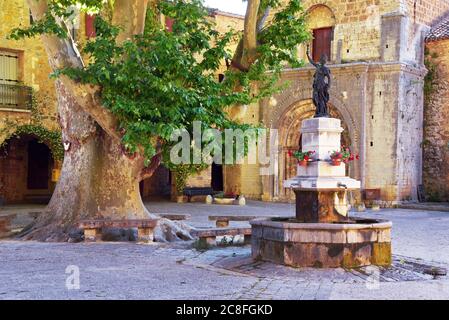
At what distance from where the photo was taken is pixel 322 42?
24656 millimetres

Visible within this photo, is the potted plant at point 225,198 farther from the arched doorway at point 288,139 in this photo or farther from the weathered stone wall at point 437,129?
the weathered stone wall at point 437,129

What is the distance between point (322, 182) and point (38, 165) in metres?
19.0

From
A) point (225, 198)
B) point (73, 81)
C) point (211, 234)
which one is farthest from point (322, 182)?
point (225, 198)

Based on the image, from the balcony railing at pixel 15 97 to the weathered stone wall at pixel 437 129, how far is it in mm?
14448

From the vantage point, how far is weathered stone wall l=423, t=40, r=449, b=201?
23453 mm

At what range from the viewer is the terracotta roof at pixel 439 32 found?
23.2m

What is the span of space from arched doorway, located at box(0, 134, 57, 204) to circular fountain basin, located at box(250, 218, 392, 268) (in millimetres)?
17242

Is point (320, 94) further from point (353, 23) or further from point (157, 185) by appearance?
point (157, 185)

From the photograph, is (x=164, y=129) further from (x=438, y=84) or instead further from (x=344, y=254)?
(x=438, y=84)

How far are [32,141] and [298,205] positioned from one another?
1852cm

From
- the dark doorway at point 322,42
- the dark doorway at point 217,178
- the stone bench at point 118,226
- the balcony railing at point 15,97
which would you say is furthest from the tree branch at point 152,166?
the dark doorway at point 217,178

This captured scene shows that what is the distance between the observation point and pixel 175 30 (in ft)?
36.6

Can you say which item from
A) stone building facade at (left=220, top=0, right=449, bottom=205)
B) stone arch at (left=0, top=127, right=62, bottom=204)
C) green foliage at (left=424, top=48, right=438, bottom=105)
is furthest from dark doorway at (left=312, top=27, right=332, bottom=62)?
stone arch at (left=0, top=127, right=62, bottom=204)
